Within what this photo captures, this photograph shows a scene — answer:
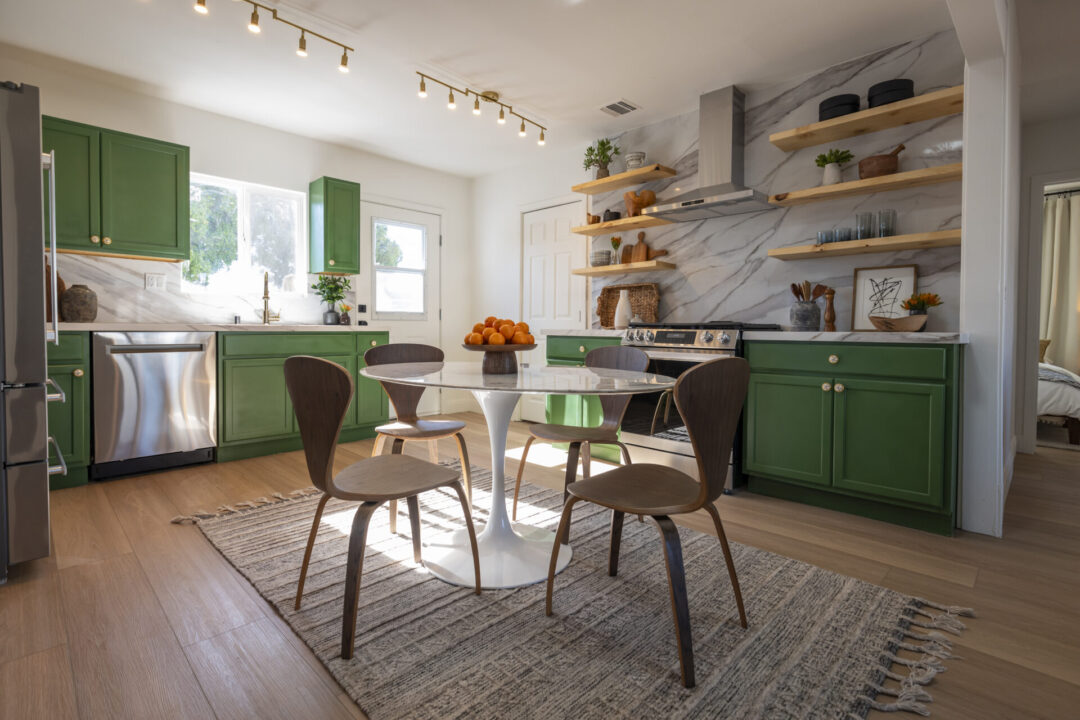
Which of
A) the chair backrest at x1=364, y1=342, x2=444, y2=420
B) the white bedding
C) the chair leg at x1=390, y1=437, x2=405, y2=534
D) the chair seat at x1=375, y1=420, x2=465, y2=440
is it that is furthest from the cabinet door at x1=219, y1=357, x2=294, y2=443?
the white bedding

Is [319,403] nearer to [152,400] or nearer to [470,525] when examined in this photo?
[470,525]

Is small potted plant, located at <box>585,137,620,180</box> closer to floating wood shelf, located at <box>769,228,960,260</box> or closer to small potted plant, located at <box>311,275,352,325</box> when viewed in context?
floating wood shelf, located at <box>769,228,960,260</box>

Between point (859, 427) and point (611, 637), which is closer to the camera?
point (611, 637)

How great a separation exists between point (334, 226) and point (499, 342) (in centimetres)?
324

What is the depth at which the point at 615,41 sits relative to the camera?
3.05 meters

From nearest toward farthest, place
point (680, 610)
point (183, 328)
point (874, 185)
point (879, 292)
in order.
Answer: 1. point (680, 610)
2. point (874, 185)
3. point (879, 292)
4. point (183, 328)

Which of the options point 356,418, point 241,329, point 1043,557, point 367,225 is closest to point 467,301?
point 367,225

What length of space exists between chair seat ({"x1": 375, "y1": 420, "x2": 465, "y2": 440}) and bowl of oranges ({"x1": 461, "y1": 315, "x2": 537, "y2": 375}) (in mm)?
459

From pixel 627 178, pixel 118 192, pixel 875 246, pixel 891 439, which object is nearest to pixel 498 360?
pixel 891 439

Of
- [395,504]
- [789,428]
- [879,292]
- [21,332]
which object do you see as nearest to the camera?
[21,332]

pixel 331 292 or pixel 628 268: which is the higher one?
pixel 628 268

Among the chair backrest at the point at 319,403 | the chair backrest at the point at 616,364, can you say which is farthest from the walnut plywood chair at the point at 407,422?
the chair backrest at the point at 319,403

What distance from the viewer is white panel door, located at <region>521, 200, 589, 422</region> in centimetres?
496

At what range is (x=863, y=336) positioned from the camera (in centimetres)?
255
